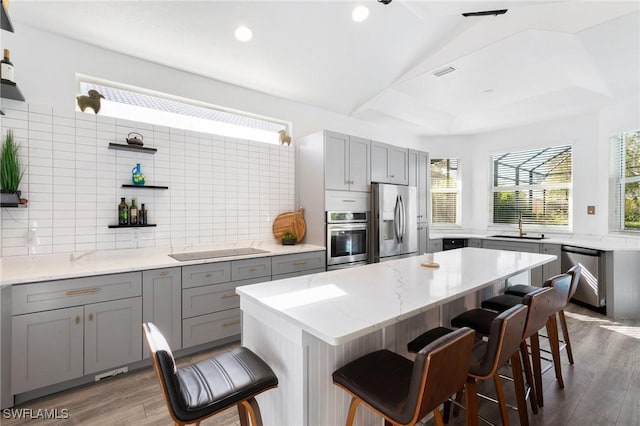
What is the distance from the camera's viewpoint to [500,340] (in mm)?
1307

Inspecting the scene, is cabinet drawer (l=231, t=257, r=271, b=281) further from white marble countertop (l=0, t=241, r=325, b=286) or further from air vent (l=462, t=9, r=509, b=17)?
air vent (l=462, t=9, r=509, b=17)

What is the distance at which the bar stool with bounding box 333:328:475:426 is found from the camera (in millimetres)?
1010

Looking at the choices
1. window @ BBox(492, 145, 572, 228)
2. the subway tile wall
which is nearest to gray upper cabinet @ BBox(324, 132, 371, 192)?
the subway tile wall

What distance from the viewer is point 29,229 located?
2.46 meters

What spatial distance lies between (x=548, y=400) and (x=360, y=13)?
11.9 ft

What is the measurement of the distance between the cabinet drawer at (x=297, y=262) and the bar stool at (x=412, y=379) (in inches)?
75.1

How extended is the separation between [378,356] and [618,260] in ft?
13.2

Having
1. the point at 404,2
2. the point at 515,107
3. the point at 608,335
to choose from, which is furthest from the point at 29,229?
the point at 515,107

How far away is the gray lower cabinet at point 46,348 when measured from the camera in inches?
77.2

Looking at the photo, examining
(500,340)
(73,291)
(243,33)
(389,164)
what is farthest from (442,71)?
(73,291)

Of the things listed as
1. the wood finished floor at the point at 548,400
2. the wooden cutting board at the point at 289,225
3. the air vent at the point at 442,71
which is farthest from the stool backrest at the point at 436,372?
the air vent at the point at 442,71

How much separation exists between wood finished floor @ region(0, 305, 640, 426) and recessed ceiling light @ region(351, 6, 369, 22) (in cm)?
349

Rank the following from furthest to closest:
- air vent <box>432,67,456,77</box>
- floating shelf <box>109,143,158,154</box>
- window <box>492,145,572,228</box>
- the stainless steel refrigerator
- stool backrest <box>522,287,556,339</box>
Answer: window <box>492,145,572,228</box> → the stainless steel refrigerator → air vent <box>432,67,456,77</box> → floating shelf <box>109,143,158,154</box> → stool backrest <box>522,287,556,339</box>

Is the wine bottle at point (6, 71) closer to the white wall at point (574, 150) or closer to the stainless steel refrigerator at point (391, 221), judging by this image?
the stainless steel refrigerator at point (391, 221)
